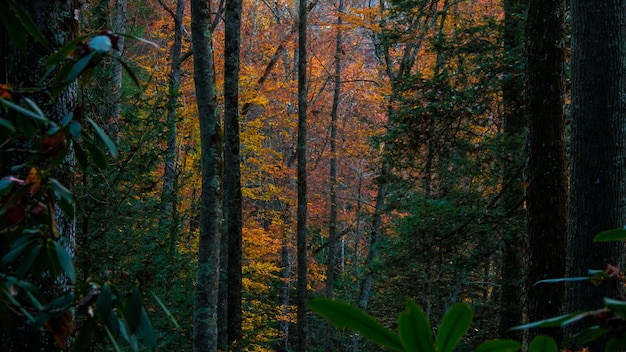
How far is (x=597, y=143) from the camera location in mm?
4617

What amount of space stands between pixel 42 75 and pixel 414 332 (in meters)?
2.41

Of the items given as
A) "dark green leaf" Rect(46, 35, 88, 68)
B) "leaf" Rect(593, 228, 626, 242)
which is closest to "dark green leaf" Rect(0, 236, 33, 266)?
"dark green leaf" Rect(46, 35, 88, 68)

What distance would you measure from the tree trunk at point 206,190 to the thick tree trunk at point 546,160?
135 inches

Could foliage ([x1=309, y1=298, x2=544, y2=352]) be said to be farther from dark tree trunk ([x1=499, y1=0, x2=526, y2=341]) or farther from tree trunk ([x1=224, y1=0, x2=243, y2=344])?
tree trunk ([x1=224, y1=0, x2=243, y2=344])

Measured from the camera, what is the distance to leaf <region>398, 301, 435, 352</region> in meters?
0.80

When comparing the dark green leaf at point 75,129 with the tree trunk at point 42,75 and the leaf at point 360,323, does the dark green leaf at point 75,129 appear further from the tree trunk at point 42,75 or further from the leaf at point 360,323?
the tree trunk at point 42,75

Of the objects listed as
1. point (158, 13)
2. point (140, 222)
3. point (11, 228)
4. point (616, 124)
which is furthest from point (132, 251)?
point (158, 13)

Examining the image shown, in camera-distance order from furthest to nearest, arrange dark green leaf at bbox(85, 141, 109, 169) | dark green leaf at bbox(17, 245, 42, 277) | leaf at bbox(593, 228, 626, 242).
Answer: dark green leaf at bbox(85, 141, 109, 169), dark green leaf at bbox(17, 245, 42, 277), leaf at bbox(593, 228, 626, 242)

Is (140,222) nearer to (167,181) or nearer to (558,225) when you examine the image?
(558,225)

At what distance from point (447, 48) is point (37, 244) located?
889 centimetres

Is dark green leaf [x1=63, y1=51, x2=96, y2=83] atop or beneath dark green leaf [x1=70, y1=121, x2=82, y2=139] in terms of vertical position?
atop

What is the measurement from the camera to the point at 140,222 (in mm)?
7484

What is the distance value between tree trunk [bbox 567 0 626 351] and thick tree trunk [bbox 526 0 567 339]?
100 cm

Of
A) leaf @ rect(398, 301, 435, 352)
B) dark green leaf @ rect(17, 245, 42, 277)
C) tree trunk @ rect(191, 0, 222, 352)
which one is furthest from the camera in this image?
tree trunk @ rect(191, 0, 222, 352)
